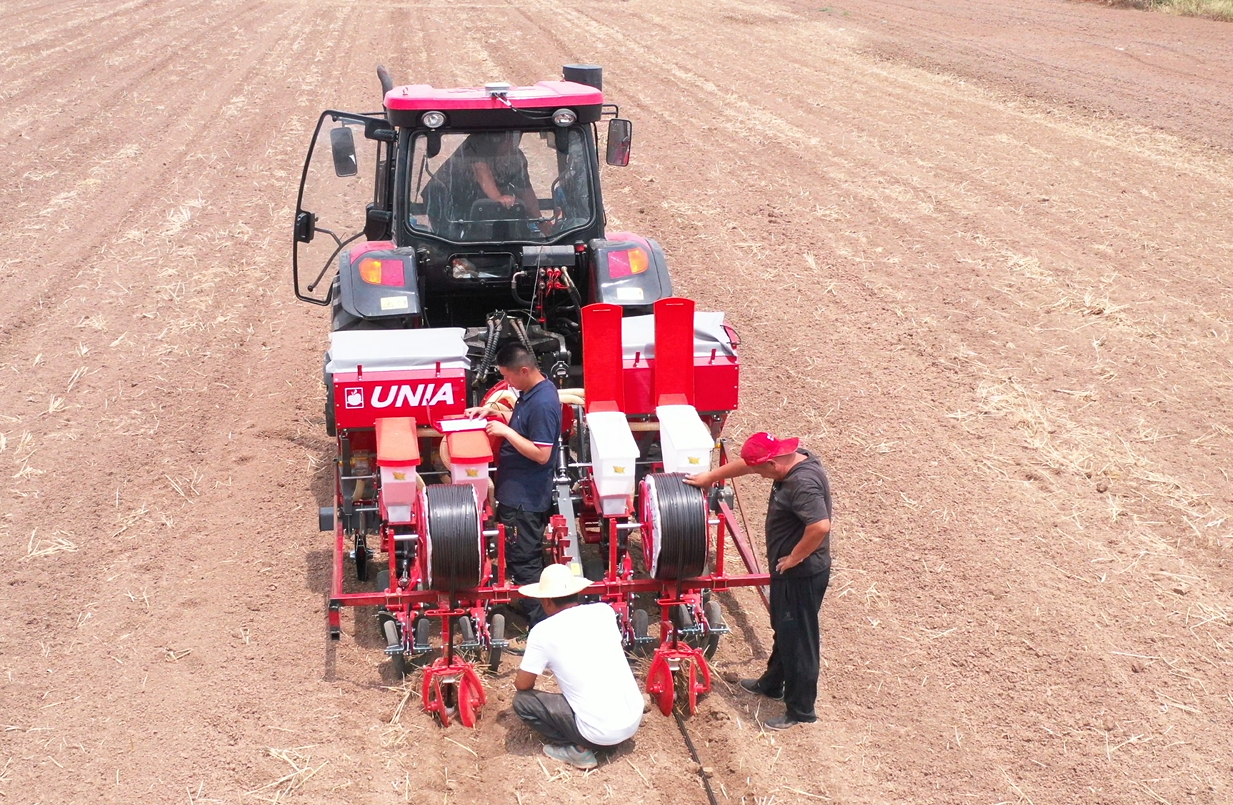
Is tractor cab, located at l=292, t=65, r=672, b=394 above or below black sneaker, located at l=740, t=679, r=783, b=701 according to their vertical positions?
above

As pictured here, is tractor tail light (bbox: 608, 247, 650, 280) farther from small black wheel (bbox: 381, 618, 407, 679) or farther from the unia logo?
small black wheel (bbox: 381, 618, 407, 679)

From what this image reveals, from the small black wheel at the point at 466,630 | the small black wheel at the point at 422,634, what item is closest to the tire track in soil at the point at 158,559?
the small black wheel at the point at 422,634

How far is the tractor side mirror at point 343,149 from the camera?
7.16m

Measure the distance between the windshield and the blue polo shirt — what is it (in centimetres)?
158

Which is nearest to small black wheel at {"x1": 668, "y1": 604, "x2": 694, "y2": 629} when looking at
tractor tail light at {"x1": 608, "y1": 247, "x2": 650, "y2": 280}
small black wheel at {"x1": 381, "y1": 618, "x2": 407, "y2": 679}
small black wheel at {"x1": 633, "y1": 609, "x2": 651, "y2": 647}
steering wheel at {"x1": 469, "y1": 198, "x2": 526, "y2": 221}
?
small black wheel at {"x1": 633, "y1": 609, "x2": 651, "y2": 647}

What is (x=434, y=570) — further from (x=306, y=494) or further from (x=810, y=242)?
(x=810, y=242)

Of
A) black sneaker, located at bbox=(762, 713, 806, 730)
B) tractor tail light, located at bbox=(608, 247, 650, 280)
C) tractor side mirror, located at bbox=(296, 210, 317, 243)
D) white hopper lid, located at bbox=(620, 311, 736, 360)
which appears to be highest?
tractor side mirror, located at bbox=(296, 210, 317, 243)

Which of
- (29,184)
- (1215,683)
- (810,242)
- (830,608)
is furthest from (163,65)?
(1215,683)

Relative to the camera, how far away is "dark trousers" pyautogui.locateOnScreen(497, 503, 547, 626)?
243 inches

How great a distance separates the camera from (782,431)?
8.73 meters

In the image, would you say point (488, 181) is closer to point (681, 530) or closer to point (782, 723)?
point (681, 530)

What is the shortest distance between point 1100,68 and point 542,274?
15865 mm

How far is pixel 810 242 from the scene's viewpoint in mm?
12719

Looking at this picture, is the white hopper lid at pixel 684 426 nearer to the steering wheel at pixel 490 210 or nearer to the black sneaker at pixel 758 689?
the black sneaker at pixel 758 689
